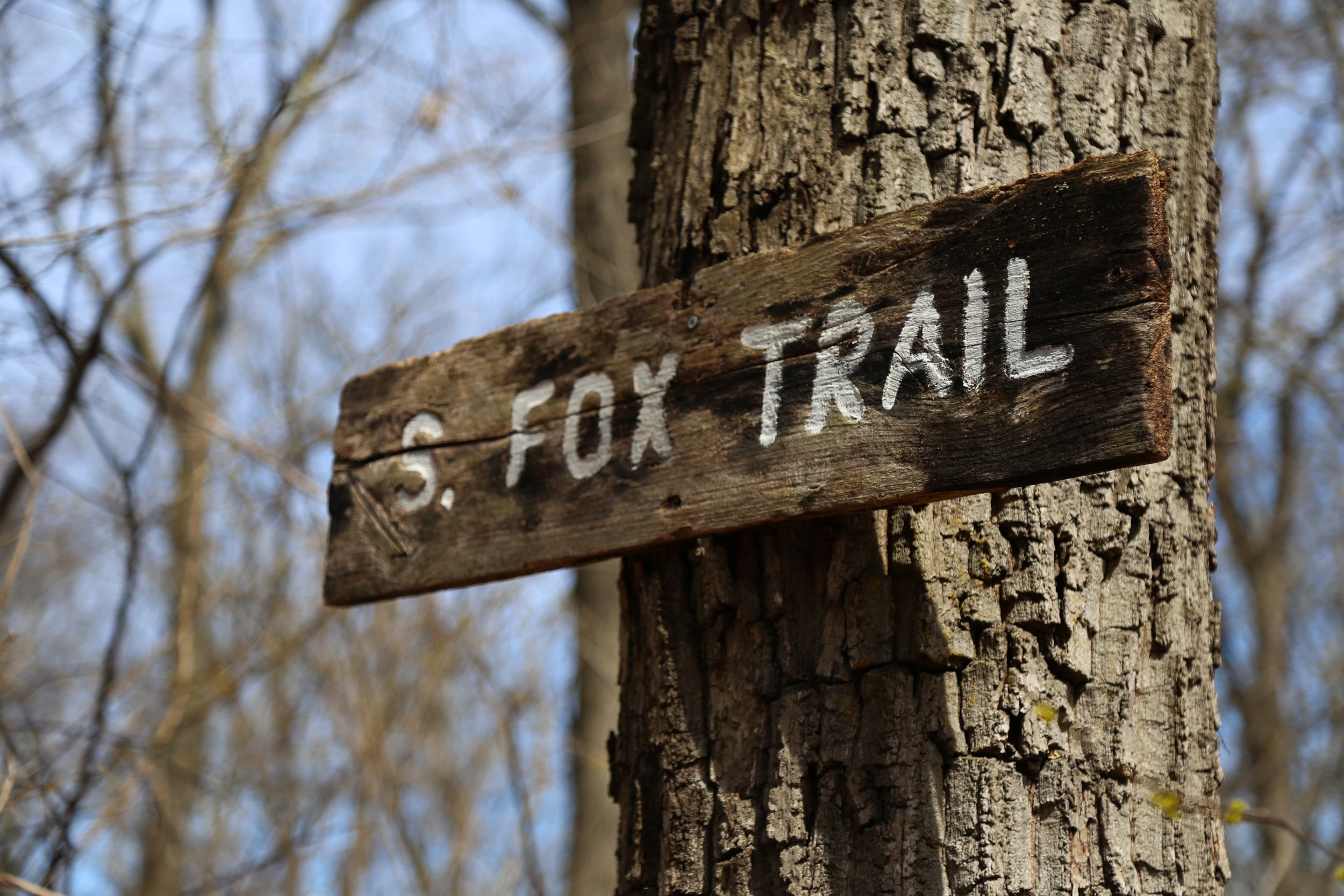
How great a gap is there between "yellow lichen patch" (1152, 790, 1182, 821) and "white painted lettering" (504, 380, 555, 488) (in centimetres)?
87

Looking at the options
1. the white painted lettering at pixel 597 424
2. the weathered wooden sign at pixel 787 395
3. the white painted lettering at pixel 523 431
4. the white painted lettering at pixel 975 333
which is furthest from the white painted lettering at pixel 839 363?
the white painted lettering at pixel 523 431

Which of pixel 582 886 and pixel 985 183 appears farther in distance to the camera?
pixel 582 886

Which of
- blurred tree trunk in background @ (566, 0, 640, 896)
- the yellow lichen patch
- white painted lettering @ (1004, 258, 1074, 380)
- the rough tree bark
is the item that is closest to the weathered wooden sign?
white painted lettering @ (1004, 258, 1074, 380)

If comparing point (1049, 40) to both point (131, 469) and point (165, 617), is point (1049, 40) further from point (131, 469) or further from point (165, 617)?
point (165, 617)

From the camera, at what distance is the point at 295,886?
15.0ft

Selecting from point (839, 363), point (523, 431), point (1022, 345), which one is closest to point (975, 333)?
point (1022, 345)

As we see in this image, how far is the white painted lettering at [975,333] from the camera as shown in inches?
44.7

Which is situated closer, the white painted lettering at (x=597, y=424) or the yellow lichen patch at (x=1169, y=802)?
the yellow lichen patch at (x=1169, y=802)

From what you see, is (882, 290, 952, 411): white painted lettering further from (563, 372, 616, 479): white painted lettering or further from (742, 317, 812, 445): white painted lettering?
(563, 372, 616, 479): white painted lettering

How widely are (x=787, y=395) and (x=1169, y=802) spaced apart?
0.61 meters

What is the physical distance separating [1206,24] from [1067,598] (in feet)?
2.87

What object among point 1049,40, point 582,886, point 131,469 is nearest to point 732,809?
point 1049,40

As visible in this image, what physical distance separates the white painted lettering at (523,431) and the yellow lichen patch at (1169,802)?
87cm

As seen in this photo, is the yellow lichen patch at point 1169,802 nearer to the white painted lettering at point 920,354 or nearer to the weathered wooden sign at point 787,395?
the weathered wooden sign at point 787,395
